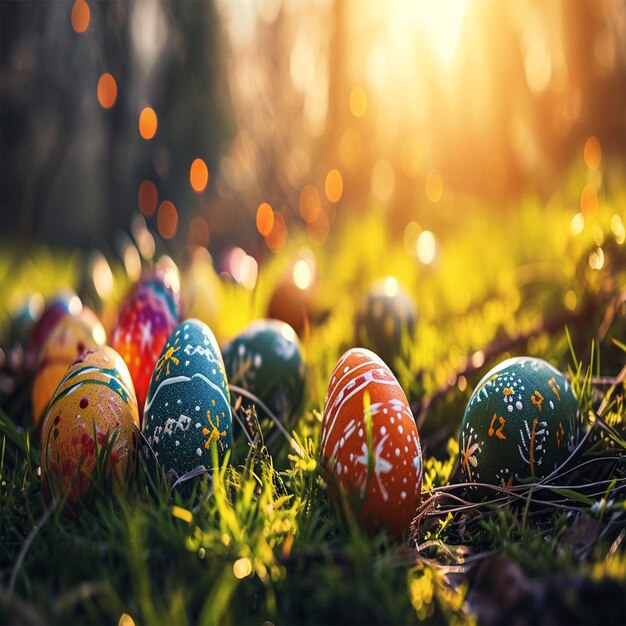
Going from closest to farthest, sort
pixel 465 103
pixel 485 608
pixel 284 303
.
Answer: pixel 485 608 < pixel 284 303 < pixel 465 103

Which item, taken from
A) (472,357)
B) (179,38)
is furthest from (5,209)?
(472,357)

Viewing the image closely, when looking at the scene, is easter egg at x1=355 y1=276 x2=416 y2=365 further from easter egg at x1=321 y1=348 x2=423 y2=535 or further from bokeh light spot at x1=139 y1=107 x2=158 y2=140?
bokeh light spot at x1=139 y1=107 x2=158 y2=140

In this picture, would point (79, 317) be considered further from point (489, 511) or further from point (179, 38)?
point (179, 38)

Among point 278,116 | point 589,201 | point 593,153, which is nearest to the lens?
point 589,201

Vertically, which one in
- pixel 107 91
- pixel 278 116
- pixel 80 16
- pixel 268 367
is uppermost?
pixel 80 16

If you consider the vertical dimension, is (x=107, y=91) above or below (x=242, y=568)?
above

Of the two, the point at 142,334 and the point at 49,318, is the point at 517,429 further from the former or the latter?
the point at 49,318

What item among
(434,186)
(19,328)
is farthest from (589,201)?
(19,328)
